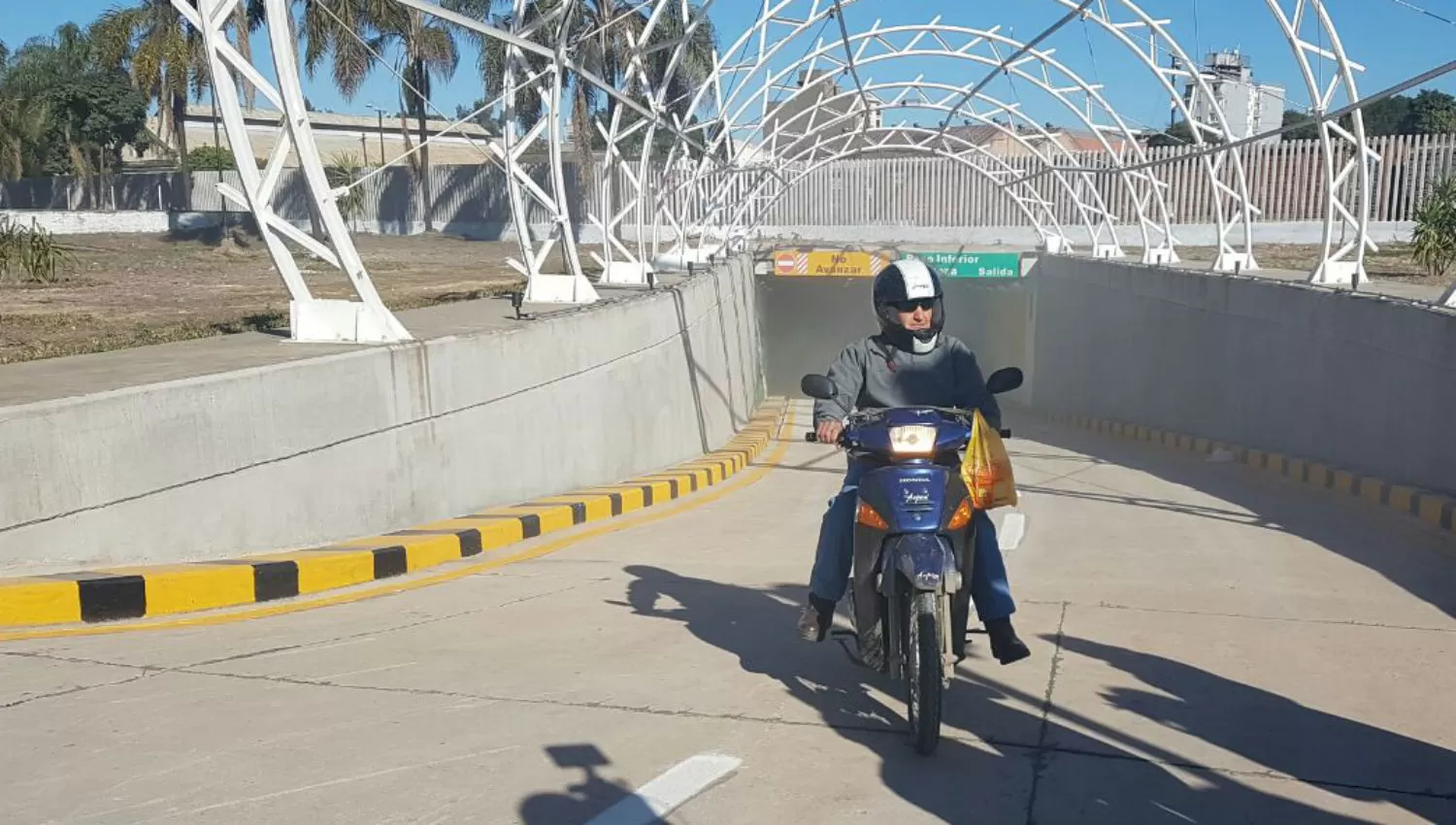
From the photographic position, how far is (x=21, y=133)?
53094mm

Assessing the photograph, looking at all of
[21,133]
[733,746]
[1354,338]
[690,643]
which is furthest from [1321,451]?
[21,133]

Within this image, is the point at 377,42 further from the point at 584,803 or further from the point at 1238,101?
the point at 584,803

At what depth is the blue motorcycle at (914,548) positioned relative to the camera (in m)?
5.02

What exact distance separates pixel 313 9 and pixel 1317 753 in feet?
120

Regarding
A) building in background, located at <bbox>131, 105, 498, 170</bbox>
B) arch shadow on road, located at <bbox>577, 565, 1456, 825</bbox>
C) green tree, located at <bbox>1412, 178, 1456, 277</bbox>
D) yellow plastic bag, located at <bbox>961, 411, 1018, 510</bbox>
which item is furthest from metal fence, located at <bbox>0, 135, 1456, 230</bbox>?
yellow plastic bag, located at <bbox>961, 411, 1018, 510</bbox>

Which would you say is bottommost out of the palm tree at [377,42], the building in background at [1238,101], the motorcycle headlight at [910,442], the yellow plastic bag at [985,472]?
the yellow plastic bag at [985,472]

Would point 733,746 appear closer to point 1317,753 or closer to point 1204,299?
point 1317,753

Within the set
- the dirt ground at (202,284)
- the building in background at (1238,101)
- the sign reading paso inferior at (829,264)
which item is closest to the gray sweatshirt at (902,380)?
the dirt ground at (202,284)

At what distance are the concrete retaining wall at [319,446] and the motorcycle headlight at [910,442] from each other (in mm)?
4210

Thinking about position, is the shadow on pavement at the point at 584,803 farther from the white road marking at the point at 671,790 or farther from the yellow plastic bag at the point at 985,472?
→ the yellow plastic bag at the point at 985,472

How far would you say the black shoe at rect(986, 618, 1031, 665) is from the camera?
5.75 meters

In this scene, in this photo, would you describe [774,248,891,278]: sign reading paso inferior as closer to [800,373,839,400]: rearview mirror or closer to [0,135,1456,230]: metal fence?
[0,135,1456,230]: metal fence

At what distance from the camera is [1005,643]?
5.77 meters

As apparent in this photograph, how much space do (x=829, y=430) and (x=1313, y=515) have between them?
8299mm
